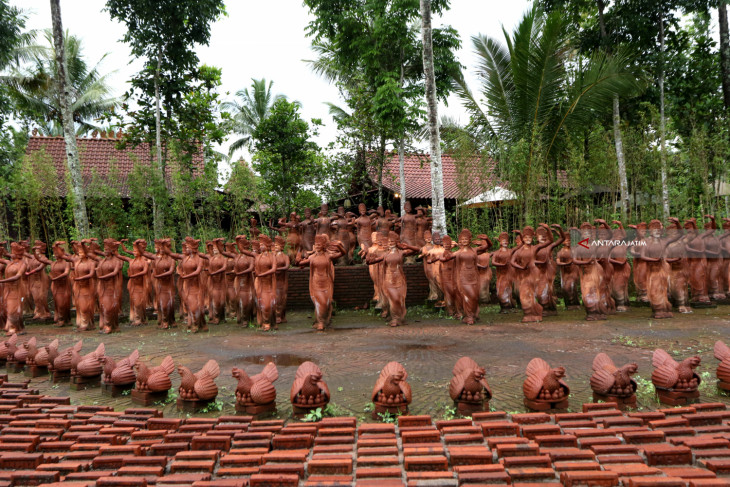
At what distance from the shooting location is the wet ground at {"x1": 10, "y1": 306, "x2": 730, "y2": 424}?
18.3 ft

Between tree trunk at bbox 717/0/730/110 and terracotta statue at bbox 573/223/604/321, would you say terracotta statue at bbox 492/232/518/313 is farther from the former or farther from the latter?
tree trunk at bbox 717/0/730/110

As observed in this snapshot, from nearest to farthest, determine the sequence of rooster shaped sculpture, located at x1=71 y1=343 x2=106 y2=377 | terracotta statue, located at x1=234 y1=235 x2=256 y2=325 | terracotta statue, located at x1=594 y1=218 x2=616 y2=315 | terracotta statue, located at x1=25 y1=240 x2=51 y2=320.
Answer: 1. rooster shaped sculpture, located at x1=71 y1=343 x2=106 y2=377
2. terracotta statue, located at x1=594 y1=218 x2=616 y2=315
3. terracotta statue, located at x1=234 y1=235 x2=256 y2=325
4. terracotta statue, located at x1=25 y1=240 x2=51 y2=320

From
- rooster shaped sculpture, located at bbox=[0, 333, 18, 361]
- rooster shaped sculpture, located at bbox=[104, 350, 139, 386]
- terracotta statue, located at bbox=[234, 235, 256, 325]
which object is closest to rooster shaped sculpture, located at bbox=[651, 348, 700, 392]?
rooster shaped sculpture, located at bbox=[104, 350, 139, 386]

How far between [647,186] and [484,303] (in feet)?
23.7

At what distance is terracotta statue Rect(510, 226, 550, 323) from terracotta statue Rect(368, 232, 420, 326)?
2.06 meters

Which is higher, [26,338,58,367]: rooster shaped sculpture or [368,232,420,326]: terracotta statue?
[368,232,420,326]: terracotta statue

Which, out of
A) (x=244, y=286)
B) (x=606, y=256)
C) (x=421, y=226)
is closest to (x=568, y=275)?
(x=606, y=256)

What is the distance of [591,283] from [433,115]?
200 inches

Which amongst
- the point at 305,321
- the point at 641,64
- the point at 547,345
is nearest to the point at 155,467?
the point at 547,345

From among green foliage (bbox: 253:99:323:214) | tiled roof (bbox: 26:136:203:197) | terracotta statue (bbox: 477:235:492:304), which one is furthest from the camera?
tiled roof (bbox: 26:136:203:197)

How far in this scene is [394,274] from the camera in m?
9.99

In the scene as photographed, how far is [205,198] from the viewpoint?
16.2 meters

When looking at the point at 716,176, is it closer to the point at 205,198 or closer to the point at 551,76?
the point at 551,76

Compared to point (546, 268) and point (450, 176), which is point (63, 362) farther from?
point (450, 176)
